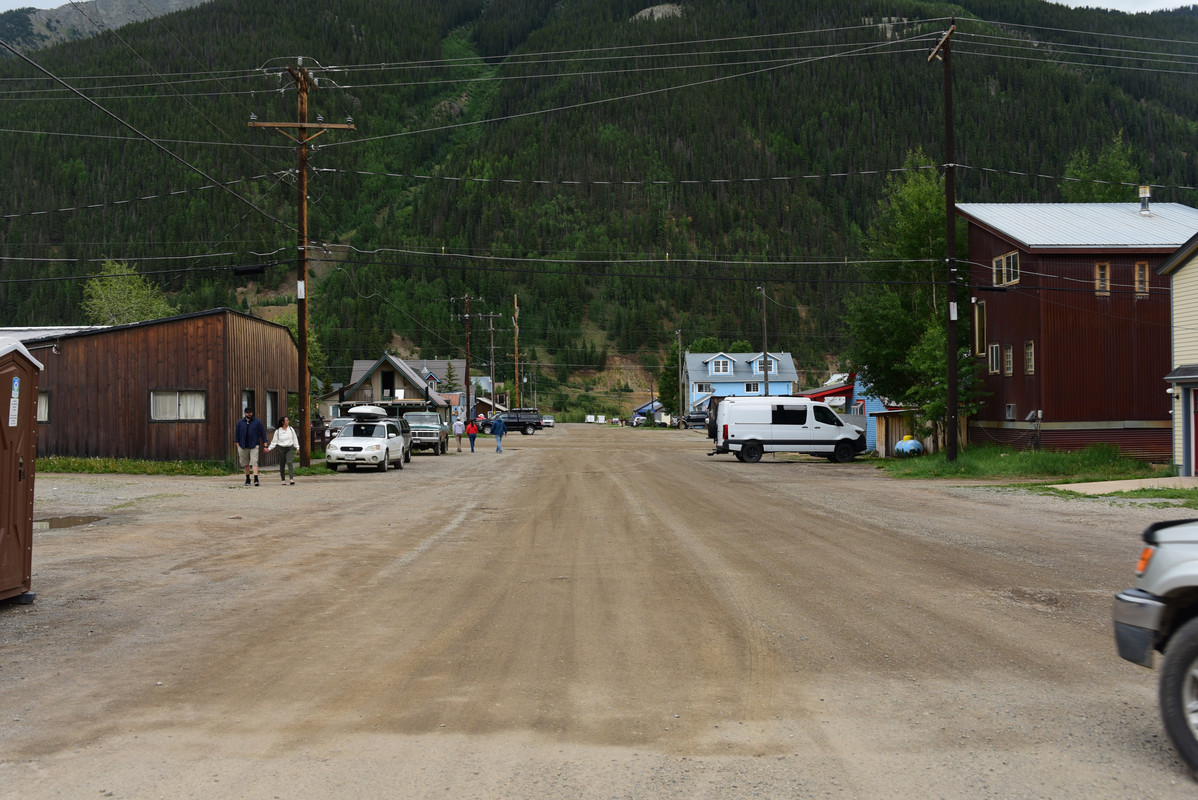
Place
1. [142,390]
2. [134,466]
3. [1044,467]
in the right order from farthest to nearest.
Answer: [142,390] → [134,466] → [1044,467]

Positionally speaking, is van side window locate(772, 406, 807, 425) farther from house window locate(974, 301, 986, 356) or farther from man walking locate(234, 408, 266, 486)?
man walking locate(234, 408, 266, 486)

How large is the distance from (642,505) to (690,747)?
14130 millimetres

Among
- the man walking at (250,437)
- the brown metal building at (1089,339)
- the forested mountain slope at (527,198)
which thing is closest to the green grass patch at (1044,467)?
the brown metal building at (1089,339)

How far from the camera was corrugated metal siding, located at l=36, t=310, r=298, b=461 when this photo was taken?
30.2m

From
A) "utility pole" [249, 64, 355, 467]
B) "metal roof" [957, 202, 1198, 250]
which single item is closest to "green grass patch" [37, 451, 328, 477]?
"utility pole" [249, 64, 355, 467]

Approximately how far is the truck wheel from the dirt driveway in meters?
0.18

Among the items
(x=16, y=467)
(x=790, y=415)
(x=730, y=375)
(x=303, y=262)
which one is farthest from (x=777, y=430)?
(x=730, y=375)

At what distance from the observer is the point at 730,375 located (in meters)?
124

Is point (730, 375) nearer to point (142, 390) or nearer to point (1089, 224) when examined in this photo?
point (1089, 224)

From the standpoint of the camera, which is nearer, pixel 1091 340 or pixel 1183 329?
pixel 1183 329

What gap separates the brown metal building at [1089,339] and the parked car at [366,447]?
20885mm

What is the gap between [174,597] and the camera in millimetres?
9445

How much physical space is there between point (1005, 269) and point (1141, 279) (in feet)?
14.6

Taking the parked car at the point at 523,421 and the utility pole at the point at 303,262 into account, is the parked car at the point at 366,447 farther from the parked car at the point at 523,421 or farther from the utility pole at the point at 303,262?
the parked car at the point at 523,421
